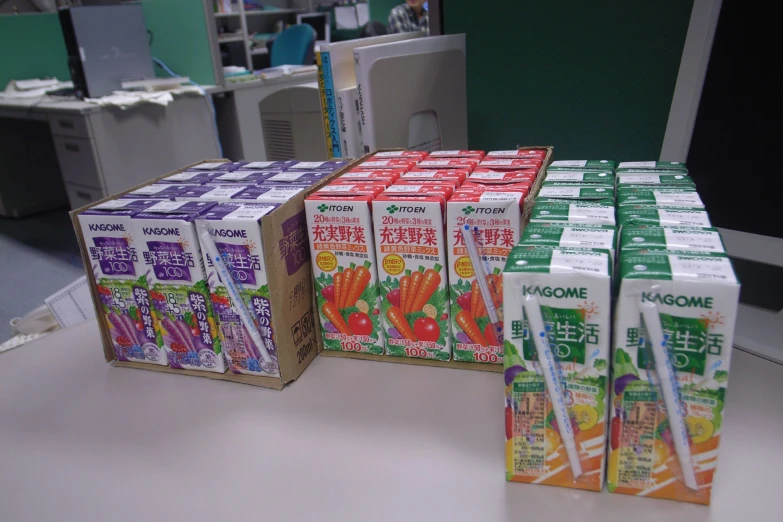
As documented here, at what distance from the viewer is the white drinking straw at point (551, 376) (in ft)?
2.09

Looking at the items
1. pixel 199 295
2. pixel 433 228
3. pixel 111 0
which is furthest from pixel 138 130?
pixel 433 228

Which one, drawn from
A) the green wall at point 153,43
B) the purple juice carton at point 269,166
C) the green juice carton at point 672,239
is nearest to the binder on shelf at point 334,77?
the purple juice carton at point 269,166

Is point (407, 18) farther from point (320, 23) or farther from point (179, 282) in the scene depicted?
point (179, 282)

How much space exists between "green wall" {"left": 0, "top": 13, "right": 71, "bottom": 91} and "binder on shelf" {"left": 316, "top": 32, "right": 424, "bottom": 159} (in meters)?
3.33

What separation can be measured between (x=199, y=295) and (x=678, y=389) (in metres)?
0.72

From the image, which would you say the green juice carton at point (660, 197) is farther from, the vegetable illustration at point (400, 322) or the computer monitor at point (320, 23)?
the computer monitor at point (320, 23)

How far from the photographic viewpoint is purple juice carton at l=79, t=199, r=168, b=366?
3.12ft

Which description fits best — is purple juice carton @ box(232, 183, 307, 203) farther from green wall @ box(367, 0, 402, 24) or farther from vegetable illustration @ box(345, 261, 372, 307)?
green wall @ box(367, 0, 402, 24)

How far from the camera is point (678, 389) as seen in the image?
0.62 metres

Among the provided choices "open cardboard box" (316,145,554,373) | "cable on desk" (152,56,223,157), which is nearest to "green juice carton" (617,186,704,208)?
"open cardboard box" (316,145,554,373)

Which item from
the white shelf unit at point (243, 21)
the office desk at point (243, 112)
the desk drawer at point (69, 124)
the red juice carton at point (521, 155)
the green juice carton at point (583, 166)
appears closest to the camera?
the green juice carton at point (583, 166)

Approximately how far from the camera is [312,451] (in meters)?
0.80

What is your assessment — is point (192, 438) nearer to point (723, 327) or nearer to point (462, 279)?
point (462, 279)

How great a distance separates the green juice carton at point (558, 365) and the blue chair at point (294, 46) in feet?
15.3
